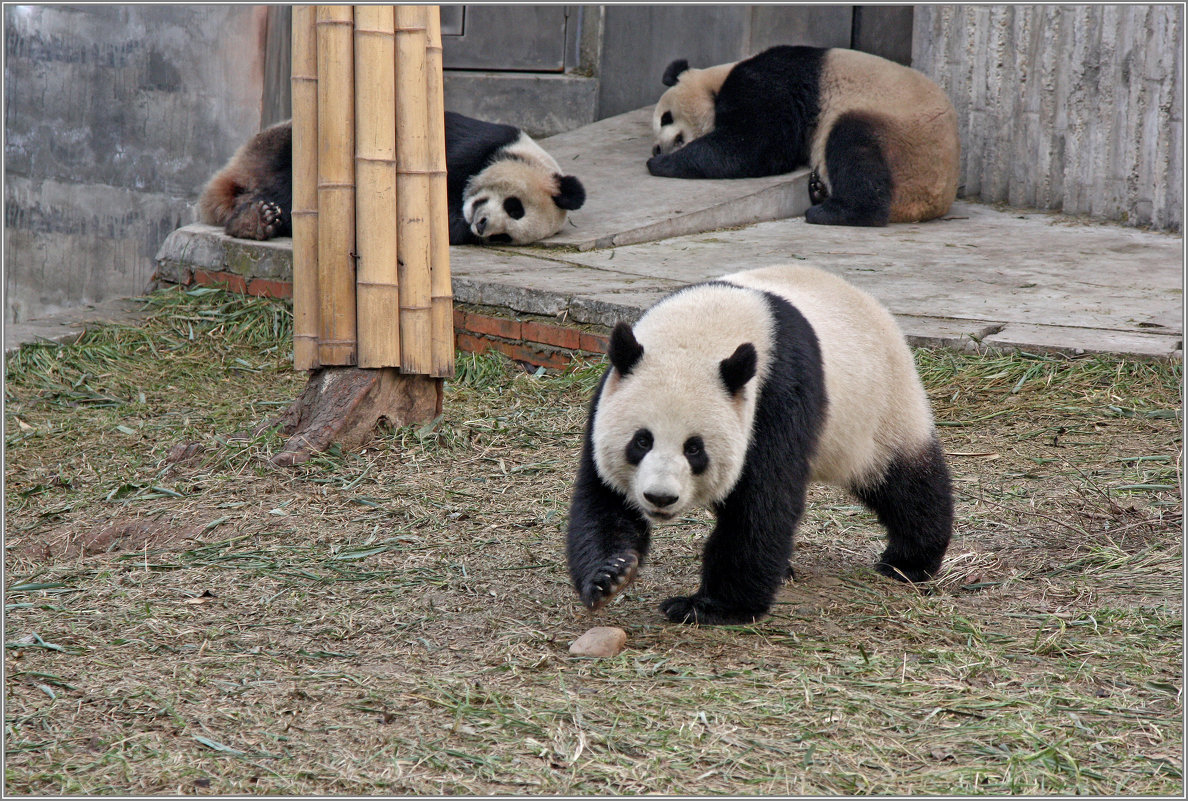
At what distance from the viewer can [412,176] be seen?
14.7ft

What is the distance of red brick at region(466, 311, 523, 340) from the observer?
596cm

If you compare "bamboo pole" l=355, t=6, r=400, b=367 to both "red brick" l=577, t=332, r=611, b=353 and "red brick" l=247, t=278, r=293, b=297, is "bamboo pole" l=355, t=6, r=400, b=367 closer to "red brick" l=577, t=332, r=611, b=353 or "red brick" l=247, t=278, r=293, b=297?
"red brick" l=577, t=332, r=611, b=353

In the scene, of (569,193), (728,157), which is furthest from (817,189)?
(569,193)

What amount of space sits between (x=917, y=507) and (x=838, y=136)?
4.80m

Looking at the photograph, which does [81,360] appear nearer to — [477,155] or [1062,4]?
[477,155]

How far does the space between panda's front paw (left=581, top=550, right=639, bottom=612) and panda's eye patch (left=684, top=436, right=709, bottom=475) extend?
0.31 meters

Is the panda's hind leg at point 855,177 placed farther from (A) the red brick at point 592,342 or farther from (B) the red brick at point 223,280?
(B) the red brick at point 223,280

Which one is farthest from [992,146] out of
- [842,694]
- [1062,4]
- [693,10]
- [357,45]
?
[842,694]

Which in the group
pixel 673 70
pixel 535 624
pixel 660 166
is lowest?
pixel 535 624

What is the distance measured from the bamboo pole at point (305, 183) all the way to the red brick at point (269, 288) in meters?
2.11

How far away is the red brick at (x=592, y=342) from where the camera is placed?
561 cm

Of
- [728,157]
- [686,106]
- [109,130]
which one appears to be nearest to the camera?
[109,130]

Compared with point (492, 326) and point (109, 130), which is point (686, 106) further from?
point (109, 130)

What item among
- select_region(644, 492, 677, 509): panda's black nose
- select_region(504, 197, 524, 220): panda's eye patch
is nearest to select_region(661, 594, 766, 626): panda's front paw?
select_region(644, 492, 677, 509): panda's black nose
